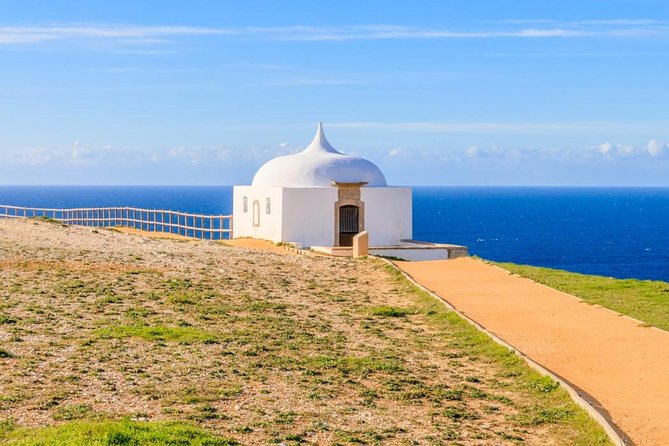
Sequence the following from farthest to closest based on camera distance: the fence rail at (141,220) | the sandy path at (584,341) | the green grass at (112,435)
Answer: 1. the fence rail at (141,220)
2. the sandy path at (584,341)
3. the green grass at (112,435)

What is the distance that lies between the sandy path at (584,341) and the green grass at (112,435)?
14.6ft

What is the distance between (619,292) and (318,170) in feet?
57.7

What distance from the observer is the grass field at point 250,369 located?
33.2 ft

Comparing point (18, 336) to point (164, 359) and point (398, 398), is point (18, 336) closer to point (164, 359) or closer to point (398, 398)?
point (164, 359)

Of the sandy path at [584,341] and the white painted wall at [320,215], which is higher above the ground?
the white painted wall at [320,215]

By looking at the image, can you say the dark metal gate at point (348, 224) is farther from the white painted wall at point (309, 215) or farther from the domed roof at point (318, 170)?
the domed roof at point (318, 170)

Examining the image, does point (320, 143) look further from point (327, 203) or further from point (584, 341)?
point (584, 341)

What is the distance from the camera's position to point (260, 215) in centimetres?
3806

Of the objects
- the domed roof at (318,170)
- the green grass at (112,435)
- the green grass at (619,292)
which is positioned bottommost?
the green grass at (112,435)

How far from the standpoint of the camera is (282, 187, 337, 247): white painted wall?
3566cm

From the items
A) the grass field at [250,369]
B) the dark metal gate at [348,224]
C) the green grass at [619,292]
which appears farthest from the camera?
the dark metal gate at [348,224]

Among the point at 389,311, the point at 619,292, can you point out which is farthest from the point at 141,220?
the point at 389,311

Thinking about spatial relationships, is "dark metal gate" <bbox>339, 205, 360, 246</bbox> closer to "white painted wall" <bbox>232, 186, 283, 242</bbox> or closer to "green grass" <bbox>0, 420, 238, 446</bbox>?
"white painted wall" <bbox>232, 186, 283, 242</bbox>

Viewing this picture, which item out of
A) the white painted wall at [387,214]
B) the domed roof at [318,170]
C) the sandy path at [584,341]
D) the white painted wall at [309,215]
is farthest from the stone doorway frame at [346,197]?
the sandy path at [584,341]
